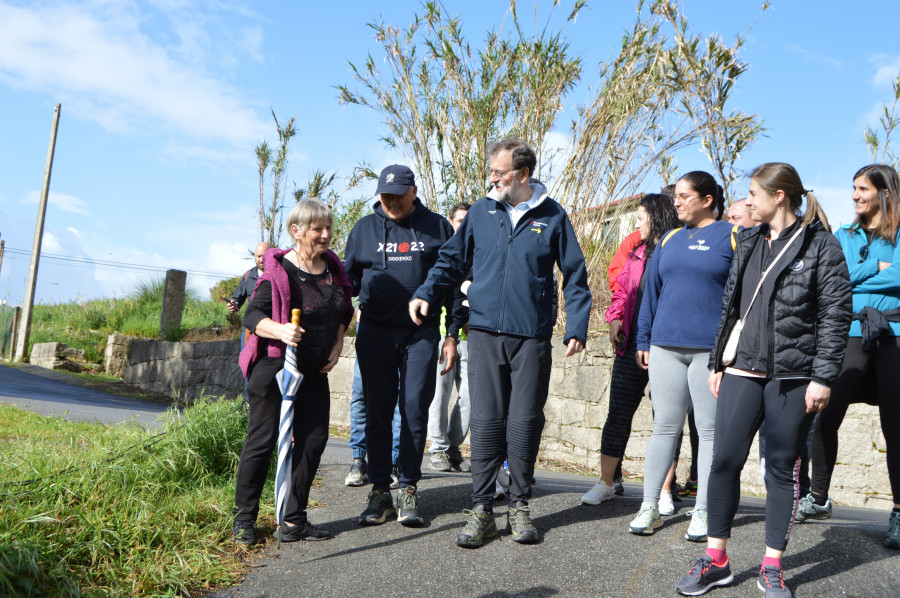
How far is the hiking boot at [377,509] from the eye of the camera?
4344mm

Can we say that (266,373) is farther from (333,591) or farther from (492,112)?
(492,112)

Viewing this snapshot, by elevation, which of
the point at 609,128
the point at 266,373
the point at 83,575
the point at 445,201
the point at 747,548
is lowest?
the point at 83,575

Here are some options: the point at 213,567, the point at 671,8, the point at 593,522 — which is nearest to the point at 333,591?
the point at 213,567

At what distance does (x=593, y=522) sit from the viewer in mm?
4344

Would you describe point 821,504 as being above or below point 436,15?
below

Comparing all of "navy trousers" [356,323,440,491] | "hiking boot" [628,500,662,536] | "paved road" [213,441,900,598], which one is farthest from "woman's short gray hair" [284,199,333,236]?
"hiking boot" [628,500,662,536]

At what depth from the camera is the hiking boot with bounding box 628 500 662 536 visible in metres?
4.07

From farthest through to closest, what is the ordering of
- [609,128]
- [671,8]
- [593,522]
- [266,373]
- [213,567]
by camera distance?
A: [609,128], [671,8], [593,522], [266,373], [213,567]

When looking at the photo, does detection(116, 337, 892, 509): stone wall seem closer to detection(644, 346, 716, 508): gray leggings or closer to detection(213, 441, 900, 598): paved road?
detection(213, 441, 900, 598): paved road

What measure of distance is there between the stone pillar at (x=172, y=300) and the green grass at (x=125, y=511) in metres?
12.5

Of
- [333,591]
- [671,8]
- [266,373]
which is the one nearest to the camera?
[333,591]

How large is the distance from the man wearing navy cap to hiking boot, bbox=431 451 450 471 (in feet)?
5.77

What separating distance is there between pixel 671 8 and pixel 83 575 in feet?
28.0

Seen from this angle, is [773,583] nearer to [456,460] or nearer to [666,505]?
[666,505]
